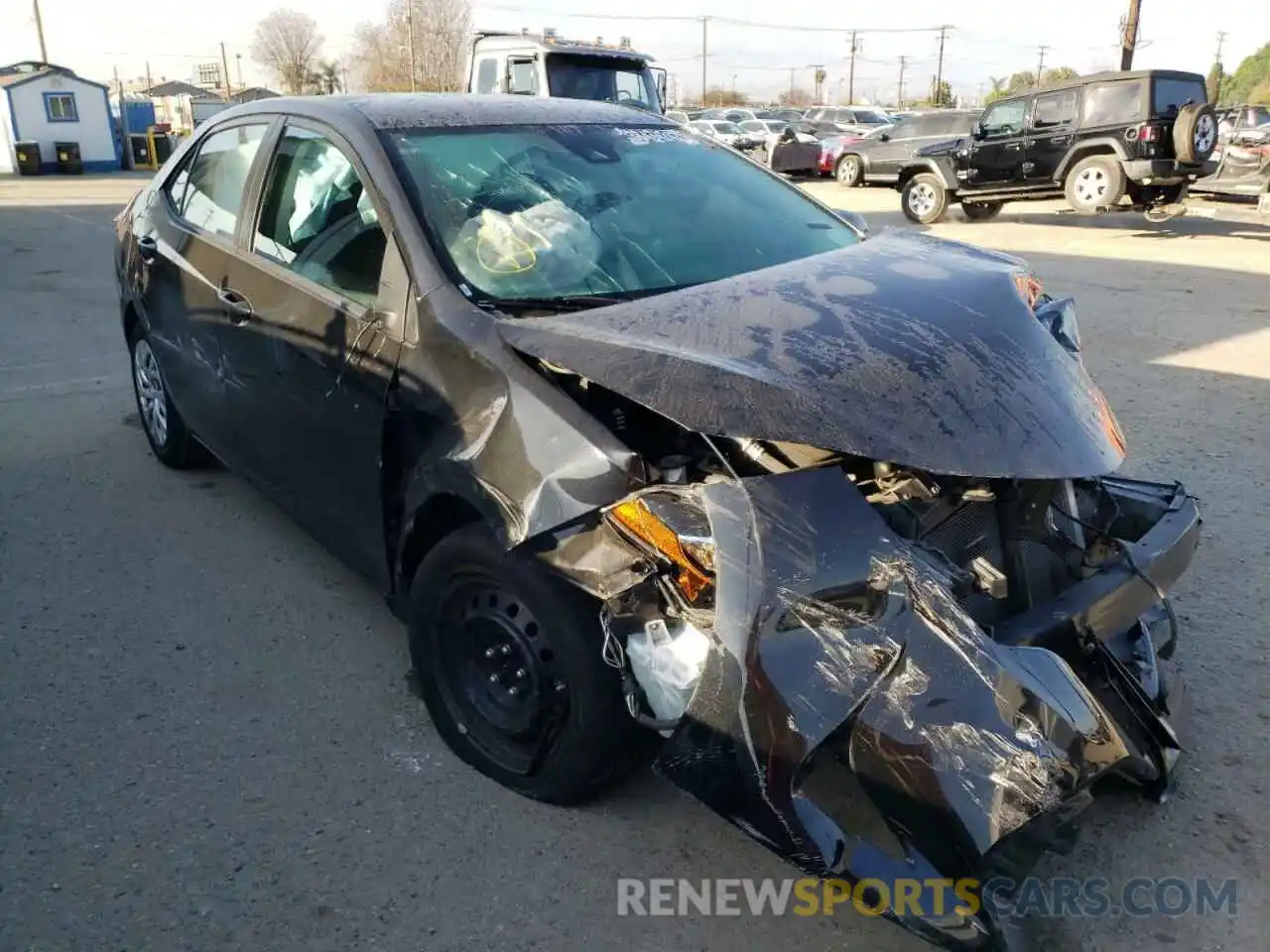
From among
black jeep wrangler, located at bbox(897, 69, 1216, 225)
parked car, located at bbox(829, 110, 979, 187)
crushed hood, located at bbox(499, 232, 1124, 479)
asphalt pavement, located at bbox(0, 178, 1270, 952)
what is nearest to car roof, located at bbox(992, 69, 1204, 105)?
black jeep wrangler, located at bbox(897, 69, 1216, 225)

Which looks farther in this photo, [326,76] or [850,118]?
[326,76]

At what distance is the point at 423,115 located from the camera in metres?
3.35

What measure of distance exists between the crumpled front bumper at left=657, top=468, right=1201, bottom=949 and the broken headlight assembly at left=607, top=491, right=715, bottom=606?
87 millimetres

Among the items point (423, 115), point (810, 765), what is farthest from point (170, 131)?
point (810, 765)

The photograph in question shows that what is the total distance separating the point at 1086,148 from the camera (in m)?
14.2

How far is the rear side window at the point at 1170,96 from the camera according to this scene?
13.5 metres

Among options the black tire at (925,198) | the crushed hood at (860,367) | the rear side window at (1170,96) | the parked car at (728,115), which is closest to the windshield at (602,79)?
the black tire at (925,198)

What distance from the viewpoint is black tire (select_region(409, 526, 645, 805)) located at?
7.86 ft

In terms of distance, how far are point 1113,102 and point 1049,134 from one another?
0.98 metres

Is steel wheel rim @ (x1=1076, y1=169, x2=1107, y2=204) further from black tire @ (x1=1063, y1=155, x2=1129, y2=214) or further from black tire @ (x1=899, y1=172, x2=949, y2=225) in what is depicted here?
black tire @ (x1=899, y1=172, x2=949, y2=225)

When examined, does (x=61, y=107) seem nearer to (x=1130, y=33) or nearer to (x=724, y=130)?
(x=724, y=130)

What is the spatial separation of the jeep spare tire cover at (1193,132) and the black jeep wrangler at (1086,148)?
0.01 meters

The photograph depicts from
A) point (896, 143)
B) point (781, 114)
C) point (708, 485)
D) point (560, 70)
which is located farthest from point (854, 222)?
point (781, 114)

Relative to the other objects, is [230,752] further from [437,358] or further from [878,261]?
[878,261]
